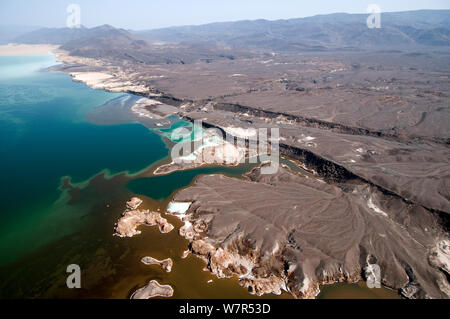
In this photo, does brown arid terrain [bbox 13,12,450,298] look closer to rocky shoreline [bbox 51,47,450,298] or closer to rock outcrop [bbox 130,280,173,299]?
rocky shoreline [bbox 51,47,450,298]

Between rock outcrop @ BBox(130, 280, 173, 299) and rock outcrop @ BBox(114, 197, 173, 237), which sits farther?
rock outcrop @ BBox(114, 197, 173, 237)

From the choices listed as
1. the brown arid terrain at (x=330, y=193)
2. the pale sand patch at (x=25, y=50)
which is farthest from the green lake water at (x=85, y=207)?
the pale sand patch at (x=25, y=50)

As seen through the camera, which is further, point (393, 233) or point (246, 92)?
point (246, 92)

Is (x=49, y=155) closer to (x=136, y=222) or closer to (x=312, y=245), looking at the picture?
(x=136, y=222)

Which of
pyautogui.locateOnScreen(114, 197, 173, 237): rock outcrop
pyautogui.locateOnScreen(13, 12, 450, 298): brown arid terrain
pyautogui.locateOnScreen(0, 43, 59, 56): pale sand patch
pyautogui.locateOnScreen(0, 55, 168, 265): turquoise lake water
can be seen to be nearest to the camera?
pyautogui.locateOnScreen(13, 12, 450, 298): brown arid terrain

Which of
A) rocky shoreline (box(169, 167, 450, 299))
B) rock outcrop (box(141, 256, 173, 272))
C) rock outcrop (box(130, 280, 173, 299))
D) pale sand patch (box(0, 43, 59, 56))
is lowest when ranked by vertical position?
rock outcrop (box(130, 280, 173, 299))

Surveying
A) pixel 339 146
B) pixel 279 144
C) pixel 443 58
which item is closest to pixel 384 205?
pixel 339 146

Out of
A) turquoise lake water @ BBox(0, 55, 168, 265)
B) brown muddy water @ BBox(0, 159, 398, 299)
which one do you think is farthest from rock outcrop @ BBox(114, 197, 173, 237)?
turquoise lake water @ BBox(0, 55, 168, 265)

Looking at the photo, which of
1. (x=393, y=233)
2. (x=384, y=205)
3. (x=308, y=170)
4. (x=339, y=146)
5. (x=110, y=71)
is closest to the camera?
(x=393, y=233)
